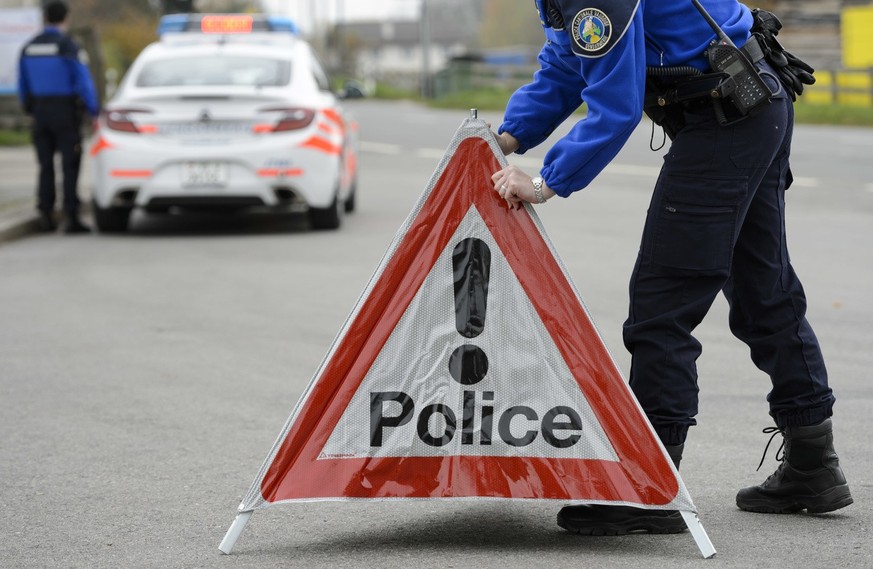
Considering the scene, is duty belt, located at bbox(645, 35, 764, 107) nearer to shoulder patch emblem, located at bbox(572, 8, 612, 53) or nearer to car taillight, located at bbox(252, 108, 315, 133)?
shoulder patch emblem, located at bbox(572, 8, 612, 53)

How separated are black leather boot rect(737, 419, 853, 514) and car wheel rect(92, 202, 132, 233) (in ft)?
30.0

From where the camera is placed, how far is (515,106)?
4242mm

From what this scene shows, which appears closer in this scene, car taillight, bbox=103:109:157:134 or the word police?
the word police

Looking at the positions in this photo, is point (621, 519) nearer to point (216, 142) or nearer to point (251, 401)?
point (251, 401)

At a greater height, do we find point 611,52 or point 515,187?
point 611,52

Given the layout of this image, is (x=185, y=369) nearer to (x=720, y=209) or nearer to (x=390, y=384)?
(x=390, y=384)

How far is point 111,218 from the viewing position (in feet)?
42.1

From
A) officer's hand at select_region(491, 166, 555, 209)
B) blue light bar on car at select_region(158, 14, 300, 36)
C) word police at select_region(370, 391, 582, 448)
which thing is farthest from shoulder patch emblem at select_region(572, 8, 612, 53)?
blue light bar on car at select_region(158, 14, 300, 36)

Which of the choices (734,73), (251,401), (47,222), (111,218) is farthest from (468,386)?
(47,222)

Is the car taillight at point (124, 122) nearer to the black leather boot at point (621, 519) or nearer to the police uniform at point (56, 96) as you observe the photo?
the police uniform at point (56, 96)

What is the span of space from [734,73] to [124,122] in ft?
29.3

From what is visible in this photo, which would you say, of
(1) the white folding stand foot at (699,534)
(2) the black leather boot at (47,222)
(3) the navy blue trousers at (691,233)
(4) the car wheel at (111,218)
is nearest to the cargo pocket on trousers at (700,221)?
(3) the navy blue trousers at (691,233)

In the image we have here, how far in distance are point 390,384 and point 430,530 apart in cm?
52

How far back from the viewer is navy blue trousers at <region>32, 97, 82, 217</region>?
13.0 metres
